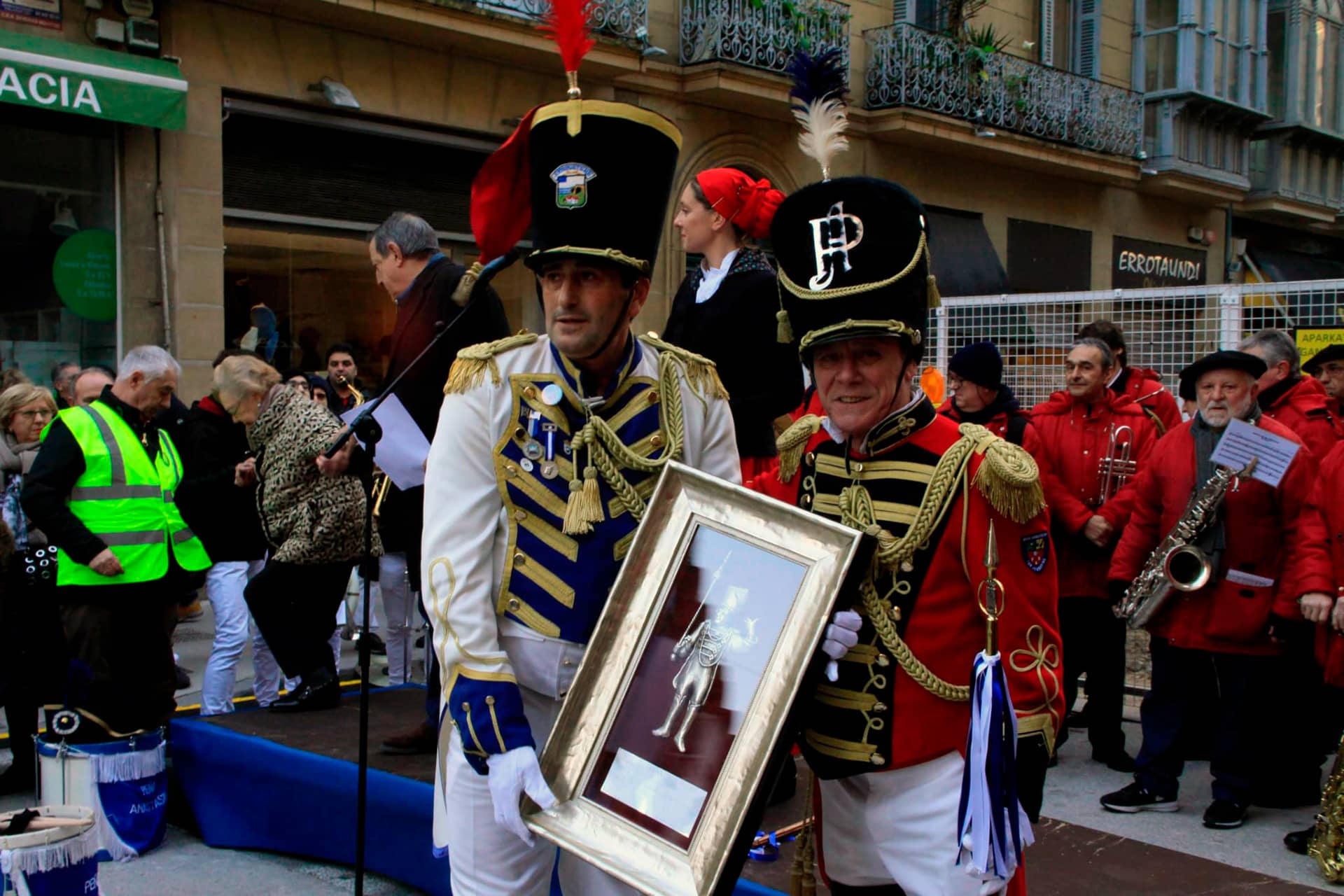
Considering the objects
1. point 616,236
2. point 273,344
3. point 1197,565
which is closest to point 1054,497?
point 1197,565

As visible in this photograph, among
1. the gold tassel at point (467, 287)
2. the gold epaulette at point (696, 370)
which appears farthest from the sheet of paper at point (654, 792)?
the gold tassel at point (467, 287)

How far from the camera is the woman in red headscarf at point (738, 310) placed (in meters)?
4.36

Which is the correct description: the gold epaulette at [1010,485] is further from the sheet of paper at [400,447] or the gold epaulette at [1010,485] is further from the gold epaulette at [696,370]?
the sheet of paper at [400,447]

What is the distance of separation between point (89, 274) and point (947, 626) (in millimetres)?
9995

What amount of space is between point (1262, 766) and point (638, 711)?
4543mm

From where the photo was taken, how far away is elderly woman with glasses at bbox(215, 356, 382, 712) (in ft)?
19.7

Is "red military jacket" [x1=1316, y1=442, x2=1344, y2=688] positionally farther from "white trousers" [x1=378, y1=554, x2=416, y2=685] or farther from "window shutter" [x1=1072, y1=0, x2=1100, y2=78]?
"window shutter" [x1=1072, y1=0, x2=1100, y2=78]

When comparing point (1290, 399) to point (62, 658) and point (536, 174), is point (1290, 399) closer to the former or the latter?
point (536, 174)

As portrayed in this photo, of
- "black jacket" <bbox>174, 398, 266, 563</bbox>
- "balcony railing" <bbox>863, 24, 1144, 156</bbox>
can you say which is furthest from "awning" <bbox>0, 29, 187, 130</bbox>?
"balcony railing" <bbox>863, 24, 1144, 156</bbox>

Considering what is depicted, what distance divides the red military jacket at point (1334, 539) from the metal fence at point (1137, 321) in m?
2.86

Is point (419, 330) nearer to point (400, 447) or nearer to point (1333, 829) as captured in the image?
point (400, 447)

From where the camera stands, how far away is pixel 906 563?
254cm

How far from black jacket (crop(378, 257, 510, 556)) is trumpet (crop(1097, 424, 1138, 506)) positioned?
3435 millimetres

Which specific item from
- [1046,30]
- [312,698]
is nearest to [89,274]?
[312,698]
